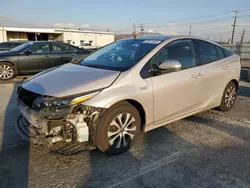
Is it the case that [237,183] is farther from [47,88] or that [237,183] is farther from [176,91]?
[47,88]

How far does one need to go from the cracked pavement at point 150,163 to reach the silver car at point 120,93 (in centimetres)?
25

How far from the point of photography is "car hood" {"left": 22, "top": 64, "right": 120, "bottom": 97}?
2.68 meters

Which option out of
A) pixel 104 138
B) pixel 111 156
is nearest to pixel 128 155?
pixel 111 156

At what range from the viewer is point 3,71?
810 cm

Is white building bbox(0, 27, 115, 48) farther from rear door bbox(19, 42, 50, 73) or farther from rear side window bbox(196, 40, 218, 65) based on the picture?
rear side window bbox(196, 40, 218, 65)

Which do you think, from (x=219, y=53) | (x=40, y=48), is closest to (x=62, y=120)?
(x=219, y=53)

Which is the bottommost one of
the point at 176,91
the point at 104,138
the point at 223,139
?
the point at 223,139

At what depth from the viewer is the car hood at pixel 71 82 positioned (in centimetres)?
268

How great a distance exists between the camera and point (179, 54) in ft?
12.0

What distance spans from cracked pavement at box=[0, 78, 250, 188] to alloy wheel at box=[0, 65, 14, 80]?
4.92m

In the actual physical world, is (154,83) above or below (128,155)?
above

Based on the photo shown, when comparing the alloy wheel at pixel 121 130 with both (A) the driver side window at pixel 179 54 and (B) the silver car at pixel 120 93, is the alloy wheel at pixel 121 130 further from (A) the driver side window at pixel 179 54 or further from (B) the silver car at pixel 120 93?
(A) the driver side window at pixel 179 54

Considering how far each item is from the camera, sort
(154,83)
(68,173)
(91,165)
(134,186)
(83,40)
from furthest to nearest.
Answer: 1. (83,40)
2. (154,83)
3. (91,165)
4. (68,173)
5. (134,186)

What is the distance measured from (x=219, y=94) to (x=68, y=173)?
3215 mm
